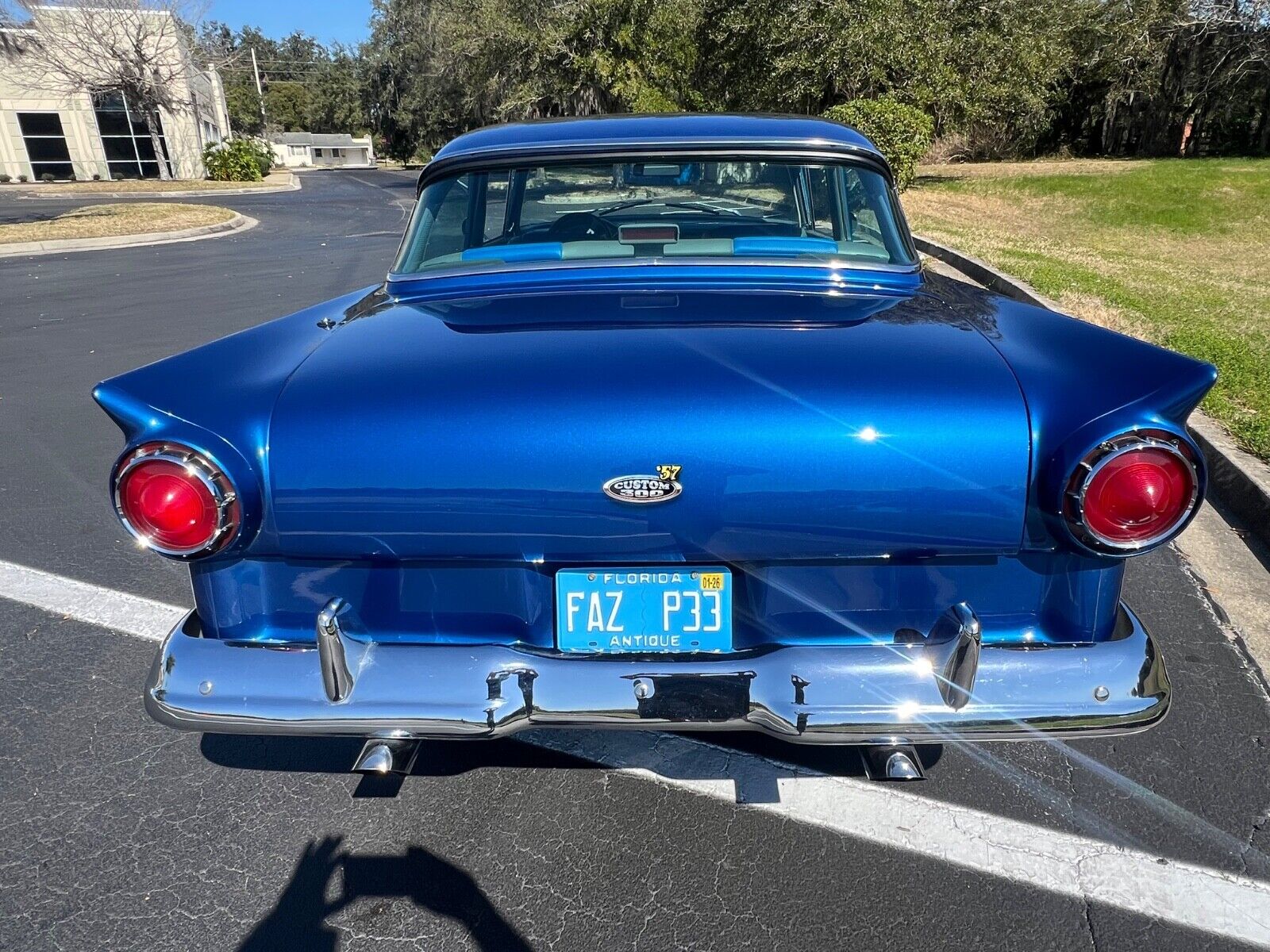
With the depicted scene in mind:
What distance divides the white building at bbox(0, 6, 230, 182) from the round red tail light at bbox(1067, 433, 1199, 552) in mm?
41284

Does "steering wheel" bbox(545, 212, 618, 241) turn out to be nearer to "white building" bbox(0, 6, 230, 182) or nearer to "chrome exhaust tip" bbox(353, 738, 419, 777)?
"chrome exhaust tip" bbox(353, 738, 419, 777)

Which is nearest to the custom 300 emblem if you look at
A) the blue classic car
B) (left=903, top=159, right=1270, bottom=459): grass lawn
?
the blue classic car

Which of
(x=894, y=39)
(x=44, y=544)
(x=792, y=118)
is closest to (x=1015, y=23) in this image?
(x=894, y=39)

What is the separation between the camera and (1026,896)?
83.3 inches

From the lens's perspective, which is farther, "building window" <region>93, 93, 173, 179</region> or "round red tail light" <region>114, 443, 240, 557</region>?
"building window" <region>93, 93, 173, 179</region>

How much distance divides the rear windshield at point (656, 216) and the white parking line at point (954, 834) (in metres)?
1.44

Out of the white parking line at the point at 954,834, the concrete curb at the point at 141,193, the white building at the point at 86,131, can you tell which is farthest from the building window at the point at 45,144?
the white parking line at the point at 954,834

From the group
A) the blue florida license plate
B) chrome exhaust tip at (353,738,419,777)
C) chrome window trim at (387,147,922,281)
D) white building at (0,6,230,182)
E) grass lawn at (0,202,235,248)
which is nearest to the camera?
the blue florida license plate

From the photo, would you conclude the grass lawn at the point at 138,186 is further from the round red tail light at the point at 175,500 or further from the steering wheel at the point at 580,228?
the round red tail light at the point at 175,500

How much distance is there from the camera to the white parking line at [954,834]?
6.86ft

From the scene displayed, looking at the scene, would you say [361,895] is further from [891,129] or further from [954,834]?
[891,129]

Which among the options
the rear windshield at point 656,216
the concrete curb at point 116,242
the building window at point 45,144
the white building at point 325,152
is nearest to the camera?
the rear windshield at point 656,216

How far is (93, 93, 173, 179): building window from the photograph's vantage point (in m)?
38.2

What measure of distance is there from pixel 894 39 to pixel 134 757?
22.0 metres
